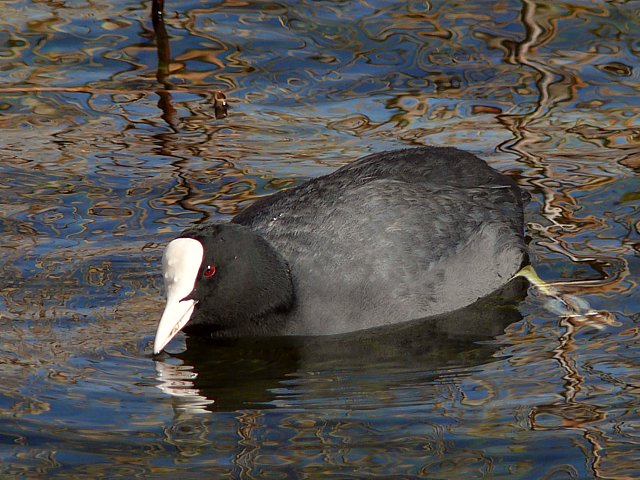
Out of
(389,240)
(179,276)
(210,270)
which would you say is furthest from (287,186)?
(179,276)

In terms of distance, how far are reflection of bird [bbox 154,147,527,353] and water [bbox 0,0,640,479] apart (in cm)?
13

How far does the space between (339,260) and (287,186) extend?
1381mm

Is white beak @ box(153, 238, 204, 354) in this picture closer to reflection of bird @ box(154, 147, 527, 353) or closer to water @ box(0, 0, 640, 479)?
reflection of bird @ box(154, 147, 527, 353)

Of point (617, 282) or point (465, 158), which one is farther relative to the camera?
point (465, 158)

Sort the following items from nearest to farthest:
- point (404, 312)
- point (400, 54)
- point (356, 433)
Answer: point (356, 433) < point (404, 312) < point (400, 54)

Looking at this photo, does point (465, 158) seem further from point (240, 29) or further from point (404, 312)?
point (240, 29)

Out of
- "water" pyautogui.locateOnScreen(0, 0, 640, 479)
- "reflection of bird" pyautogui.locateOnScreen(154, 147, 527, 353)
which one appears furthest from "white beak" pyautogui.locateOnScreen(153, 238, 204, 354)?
"water" pyautogui.locateOnScreen(0, 0, 640, 479)

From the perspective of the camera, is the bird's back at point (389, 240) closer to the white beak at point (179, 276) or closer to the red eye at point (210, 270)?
the red eye at point (210, 270)

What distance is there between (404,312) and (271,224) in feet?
2.25

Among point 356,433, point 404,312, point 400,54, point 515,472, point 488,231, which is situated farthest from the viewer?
point 400,54

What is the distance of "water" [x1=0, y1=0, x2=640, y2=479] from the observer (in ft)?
14.5

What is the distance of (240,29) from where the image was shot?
9062 mm

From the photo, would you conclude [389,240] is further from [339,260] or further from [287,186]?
[287,186]

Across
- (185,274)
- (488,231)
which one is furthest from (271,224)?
(488,231)
